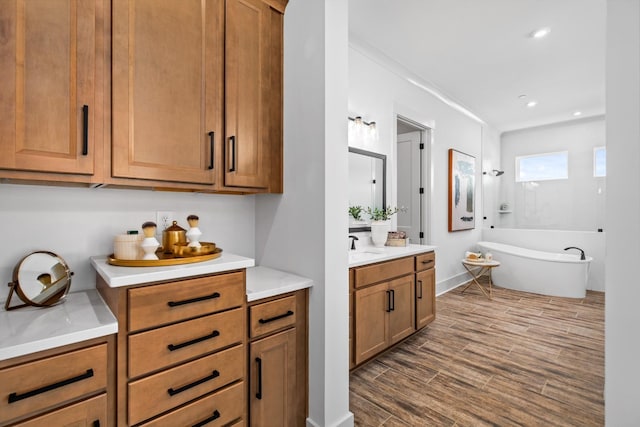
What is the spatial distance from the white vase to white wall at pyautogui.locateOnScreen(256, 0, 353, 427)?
1.33m

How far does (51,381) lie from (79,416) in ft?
0.53

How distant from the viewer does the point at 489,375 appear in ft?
7.73

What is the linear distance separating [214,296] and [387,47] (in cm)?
307

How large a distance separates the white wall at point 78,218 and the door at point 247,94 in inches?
16.2

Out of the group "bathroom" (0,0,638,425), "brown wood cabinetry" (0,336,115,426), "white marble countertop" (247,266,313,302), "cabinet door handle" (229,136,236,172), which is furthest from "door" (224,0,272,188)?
"brown wood cabinetry" (0,336,115,426)

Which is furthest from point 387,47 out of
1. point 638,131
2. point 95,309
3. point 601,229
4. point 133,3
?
point 601,229

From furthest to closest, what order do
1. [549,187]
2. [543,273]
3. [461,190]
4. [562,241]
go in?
[549,187] < [562,241] < [461,190] < [543,273]

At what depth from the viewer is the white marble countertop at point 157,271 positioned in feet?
3.71

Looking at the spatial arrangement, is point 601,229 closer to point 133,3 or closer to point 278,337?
point 278,337

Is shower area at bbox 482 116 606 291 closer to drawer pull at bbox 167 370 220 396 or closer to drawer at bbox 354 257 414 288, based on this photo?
drawer at bbox 354 257 414 288

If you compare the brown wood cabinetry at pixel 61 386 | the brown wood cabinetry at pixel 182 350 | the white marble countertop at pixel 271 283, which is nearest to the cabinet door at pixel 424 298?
the white marble countertop at pixel 271 283

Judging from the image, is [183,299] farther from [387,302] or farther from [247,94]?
[387,302]

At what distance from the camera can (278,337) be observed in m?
1.58

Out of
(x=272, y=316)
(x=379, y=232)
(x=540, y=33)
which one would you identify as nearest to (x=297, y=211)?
(x=272, y=316)
